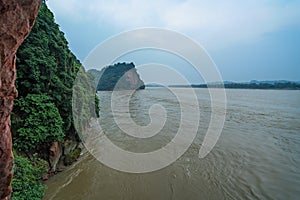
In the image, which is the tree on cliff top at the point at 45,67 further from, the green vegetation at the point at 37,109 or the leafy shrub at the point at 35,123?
the leafy shrub at the point at 35,123

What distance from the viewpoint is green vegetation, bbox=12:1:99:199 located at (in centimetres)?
449

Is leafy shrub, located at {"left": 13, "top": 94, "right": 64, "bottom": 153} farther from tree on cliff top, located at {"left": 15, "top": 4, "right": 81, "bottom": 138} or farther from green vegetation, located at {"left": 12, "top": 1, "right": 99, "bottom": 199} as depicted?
tree on cliff top, located at {"left": 15, "top": 4, "right": 81, "bottom": 138}

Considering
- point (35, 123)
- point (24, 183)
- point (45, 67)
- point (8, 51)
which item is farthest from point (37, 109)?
point (8, 51)

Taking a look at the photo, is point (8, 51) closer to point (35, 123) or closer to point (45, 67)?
point (35, 123)

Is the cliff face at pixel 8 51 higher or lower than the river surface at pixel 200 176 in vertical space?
higher

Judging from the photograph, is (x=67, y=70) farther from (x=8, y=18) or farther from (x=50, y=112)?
(x=8, y=18)

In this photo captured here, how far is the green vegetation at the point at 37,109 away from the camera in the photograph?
4489mm

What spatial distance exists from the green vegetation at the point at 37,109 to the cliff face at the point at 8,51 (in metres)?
1.49

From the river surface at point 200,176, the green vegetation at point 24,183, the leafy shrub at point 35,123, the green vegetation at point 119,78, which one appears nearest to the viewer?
the green vegetation at point 24,183

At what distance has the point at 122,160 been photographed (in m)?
8.09

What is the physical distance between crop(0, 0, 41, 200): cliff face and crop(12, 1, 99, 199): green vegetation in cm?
149

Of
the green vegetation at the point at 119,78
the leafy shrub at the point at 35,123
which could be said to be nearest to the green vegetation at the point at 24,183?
the leafy shrub at the point at 35,123

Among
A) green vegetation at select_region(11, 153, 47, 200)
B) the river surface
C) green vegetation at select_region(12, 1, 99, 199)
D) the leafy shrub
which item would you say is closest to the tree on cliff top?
green vegetation at select_region(12, 1, 99, 199)

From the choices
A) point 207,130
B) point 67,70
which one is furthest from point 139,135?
point 67,70
